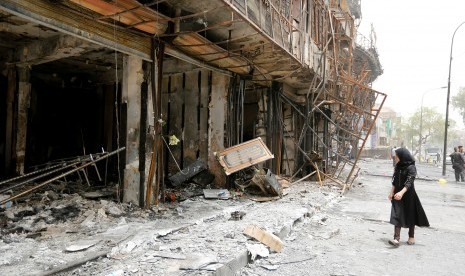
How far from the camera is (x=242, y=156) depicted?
7.86 metres

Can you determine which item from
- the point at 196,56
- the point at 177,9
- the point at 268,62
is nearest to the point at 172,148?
the point at 196,56

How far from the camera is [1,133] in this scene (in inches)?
338

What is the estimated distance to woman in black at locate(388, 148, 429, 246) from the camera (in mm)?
5152

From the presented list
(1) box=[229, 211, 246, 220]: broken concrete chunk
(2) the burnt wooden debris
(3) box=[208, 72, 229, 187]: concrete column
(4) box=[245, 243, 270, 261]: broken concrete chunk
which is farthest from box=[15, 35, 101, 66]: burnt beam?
(4) box=[245, 243, 270, 261]: broken concrete chunk

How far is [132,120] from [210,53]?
2240 millimetres

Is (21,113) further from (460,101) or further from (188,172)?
(460,101)

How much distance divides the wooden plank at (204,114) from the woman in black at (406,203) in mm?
4547

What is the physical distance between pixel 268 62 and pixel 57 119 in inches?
277

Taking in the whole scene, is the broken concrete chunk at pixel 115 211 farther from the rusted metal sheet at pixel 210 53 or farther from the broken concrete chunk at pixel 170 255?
the rusted metal sheet at pixel 210 53

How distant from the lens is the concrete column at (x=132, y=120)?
19.3ft

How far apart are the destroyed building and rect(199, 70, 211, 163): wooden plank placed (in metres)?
0.03

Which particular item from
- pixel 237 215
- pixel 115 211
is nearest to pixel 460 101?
pixel 237 215

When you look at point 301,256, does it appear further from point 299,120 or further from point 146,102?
point 299,120

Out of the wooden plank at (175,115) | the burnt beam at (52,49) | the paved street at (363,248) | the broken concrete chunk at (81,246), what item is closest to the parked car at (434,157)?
the paved street at (363,248)
